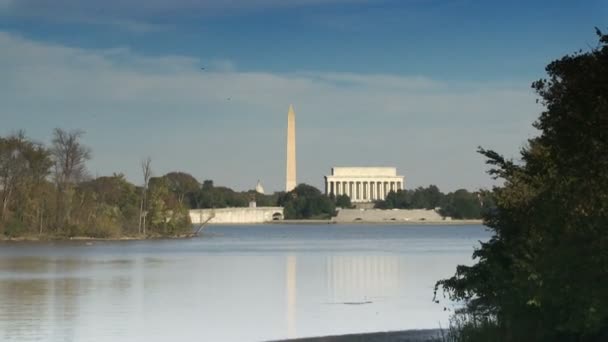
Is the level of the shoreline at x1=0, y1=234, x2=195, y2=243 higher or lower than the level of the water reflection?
higher

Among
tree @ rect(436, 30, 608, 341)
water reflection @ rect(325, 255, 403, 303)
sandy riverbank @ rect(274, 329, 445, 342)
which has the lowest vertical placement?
sandy riverbank @ rect(274, 329, 445, 342)

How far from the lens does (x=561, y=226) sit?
19344 mm

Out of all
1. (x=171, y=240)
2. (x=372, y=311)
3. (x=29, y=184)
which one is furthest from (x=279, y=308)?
(x=171, y=240)

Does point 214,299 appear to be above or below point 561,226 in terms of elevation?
below

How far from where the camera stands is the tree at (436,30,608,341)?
17.9 meters

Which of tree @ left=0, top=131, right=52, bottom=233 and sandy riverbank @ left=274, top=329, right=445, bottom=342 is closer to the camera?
sandy riverbank @ left=274, top=329, right=445, bottom=342

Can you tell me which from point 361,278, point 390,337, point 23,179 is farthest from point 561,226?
point 23,179

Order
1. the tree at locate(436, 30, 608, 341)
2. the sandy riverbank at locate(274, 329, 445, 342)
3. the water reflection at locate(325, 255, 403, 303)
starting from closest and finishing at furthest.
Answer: the tree at locate(436, 30, 608, 341) → the sandy riverbank at locate(274, 329, 445, 342) → the water reflection at locate(325, 255, 403, 303)

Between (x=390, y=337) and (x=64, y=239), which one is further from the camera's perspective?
(x=64, y=239)

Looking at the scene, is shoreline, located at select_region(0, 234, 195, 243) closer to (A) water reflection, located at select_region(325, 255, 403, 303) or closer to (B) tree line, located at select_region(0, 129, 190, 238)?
(B) tree line, located at select_region(0, 129, 190, 238)

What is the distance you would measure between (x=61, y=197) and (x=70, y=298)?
88.9m

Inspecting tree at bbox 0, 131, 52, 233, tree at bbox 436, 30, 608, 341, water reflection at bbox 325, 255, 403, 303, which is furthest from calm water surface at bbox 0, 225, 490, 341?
tree at bbox 0, 131, 52, 233

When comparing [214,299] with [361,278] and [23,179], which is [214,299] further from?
[23,179]

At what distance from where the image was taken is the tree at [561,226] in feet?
58.6
